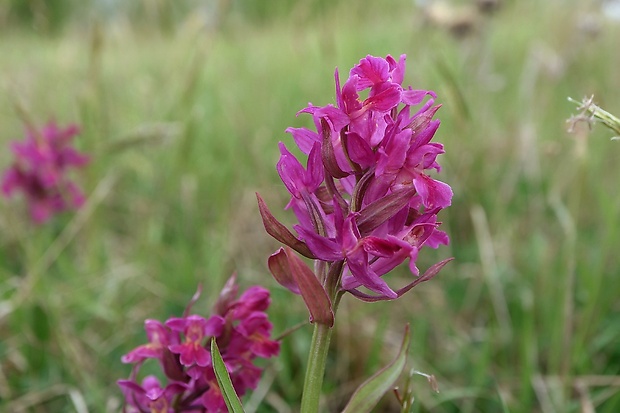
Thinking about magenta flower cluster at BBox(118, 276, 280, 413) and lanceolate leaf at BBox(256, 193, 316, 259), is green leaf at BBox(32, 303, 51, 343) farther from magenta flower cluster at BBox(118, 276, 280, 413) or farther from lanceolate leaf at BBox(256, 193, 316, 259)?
lanceolate leaf at BBox(256, 193, 316, 259)

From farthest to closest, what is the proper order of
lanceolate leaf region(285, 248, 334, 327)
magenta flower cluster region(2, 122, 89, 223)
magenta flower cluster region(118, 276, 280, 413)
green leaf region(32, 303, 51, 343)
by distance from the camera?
magenta flower cluster region(2, 122, 89, 223)
green leaf region(32, 303, 51, 343)
magenta flower cluster region(118, 276, 280, 413)
lanceolate leaf region(285, 248, 334, 327)

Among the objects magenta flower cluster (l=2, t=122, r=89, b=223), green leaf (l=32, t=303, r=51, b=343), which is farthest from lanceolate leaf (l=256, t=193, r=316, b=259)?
magenta flower cluster (l=2, t=122, r=89, b=223)

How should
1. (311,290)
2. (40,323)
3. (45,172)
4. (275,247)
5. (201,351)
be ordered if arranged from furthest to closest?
(275,247) → (45,172) → (40,323) → (201,351) → (311,290)

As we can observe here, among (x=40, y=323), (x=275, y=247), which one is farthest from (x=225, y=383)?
(x=275, y=247)

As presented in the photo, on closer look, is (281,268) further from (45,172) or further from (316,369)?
(45,172)

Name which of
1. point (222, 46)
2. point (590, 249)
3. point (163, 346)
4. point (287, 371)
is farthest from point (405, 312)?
point (222, 46)
